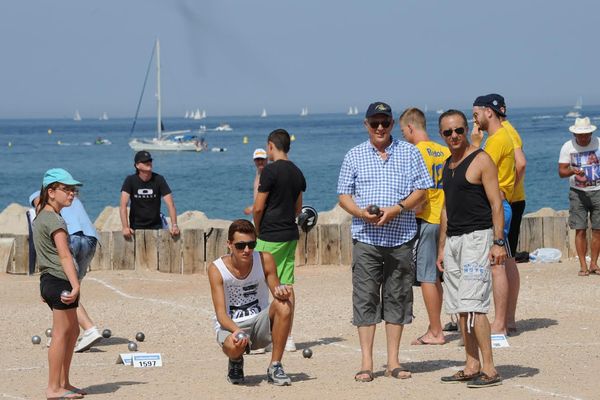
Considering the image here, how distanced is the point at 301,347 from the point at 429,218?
1.63 metres

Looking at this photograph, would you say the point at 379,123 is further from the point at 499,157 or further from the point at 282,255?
the point at 282,255

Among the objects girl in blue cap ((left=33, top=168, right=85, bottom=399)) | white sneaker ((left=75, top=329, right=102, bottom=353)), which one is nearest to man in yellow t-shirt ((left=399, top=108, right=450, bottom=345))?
white sneaker ((left=75, top=329, right=102, bottom=353))

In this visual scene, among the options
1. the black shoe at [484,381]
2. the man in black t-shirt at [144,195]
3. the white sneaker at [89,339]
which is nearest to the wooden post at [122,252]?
the man in black t-shirt at [144,195]

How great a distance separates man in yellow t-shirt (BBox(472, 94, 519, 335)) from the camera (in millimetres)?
9266

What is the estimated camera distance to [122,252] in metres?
15.0

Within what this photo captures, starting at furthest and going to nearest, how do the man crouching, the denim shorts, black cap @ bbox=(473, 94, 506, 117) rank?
the denim shorts → black cap @ bbox=(473, 94, 506, 117) → the man crouching

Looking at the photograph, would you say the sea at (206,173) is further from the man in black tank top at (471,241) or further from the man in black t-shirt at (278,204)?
the man in black tank top at (471,241)

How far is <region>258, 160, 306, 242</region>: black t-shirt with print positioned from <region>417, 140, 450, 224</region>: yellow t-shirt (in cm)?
107

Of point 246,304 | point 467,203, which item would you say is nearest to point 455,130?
point 467,203

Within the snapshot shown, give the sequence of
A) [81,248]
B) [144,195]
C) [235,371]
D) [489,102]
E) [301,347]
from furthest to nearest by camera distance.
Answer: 1. [144,195]
2. [301,347]
3. [81,248]
4. [489,102]
5. [235,371]

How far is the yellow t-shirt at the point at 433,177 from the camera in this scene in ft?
31.4

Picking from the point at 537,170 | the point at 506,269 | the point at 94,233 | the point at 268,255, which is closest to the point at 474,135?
the point at 506,269

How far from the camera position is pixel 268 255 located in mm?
8352

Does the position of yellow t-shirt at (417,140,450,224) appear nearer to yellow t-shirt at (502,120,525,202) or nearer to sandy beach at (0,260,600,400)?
yellow t-shirt at (502,120,525,202)
